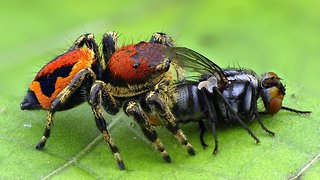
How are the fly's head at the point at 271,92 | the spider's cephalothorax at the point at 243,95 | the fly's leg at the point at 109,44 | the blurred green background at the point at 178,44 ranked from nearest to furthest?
the blurred green background at the point at 178,44, the spider's cephalothorax at the point at 243,95, the fly's head at the point at 271,92, the fly's leg at the point at 109,44

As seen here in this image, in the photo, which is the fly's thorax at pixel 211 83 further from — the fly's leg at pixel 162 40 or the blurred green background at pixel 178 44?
the fly's leg at pixel 162 40

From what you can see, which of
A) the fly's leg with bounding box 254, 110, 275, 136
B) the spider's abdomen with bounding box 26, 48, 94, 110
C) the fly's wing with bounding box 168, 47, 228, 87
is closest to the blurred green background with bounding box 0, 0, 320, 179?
the fly's leg with bounding box 254, 110, 275, 136

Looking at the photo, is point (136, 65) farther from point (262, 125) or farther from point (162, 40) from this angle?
point (262, 125)

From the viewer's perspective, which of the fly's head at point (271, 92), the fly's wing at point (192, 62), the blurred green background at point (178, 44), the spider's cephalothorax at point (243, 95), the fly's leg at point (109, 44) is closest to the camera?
the blurred green background at point (178, 44)

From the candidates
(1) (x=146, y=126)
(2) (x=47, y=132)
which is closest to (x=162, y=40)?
(1) (x=146, y=126)

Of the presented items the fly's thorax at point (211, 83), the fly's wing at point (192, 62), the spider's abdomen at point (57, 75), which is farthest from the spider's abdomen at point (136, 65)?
the fly's thorax at point (211, 83)

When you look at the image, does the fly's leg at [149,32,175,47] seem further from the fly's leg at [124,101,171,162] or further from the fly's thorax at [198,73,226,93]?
the fly's leg at [124,101,171,162]
